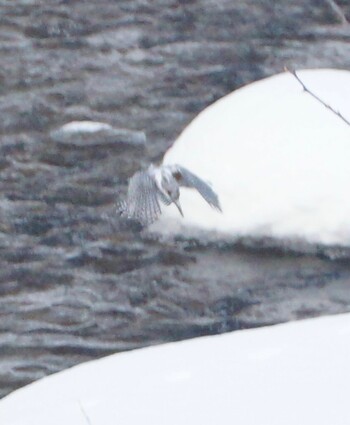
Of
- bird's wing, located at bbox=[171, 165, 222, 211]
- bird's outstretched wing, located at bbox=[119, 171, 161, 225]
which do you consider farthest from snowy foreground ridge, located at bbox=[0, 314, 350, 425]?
bird's outstretched wing, located at bbox=[119, 171, 161, 225]

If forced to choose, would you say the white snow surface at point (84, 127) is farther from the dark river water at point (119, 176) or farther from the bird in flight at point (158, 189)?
the bird in flight at point (158, 189)

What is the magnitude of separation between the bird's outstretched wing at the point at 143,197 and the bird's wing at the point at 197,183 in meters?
0.12

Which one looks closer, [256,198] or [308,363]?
[308,363]

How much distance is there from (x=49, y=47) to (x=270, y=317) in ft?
11.8

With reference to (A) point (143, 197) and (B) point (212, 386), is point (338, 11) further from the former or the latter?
(B) point (212, 386)

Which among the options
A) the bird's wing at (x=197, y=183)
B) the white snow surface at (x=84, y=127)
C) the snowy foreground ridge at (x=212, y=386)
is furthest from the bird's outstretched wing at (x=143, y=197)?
the snowy foreground ridge at (x=212, y=386)

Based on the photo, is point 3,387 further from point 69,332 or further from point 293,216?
point 293,216

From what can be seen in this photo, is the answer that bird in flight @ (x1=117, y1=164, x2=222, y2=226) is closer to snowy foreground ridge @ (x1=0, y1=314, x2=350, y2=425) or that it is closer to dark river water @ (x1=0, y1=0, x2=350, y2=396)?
dark river water @ (x1=0, y1=0, x2=350, y2=396)

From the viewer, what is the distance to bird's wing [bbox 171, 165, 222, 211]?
14.8ft

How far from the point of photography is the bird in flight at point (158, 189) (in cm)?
458

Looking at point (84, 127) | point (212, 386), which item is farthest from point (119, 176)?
point (212, 386)

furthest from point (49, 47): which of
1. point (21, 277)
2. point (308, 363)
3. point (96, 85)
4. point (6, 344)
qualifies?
point (308, 363)

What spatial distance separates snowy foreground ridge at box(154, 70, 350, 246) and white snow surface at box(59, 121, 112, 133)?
869 millimetres

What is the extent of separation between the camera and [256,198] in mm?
4648
